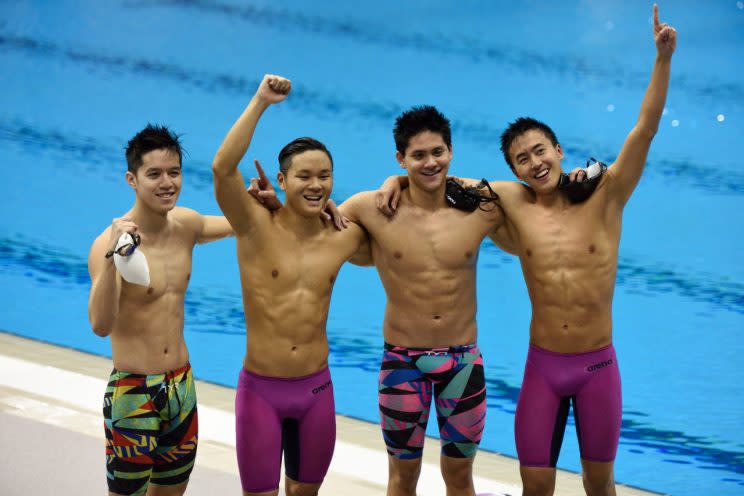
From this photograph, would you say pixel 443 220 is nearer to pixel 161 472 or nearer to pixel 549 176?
pixel 549 176

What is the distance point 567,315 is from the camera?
4.43 meters

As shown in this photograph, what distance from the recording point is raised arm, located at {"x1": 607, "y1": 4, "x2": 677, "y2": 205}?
14.1ft

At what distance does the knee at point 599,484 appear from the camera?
14.6ft

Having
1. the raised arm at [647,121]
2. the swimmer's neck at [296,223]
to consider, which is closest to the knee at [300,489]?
the swimmer's neck at [296,223]

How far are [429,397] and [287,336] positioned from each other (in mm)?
672

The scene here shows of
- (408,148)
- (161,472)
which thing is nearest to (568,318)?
(408,148)

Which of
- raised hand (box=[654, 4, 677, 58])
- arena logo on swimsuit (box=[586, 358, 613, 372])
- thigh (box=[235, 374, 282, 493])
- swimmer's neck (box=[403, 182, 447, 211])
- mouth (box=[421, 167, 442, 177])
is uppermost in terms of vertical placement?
raised hand (box=[654, 4, 677, 58])

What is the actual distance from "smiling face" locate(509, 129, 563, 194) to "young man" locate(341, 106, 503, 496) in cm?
30

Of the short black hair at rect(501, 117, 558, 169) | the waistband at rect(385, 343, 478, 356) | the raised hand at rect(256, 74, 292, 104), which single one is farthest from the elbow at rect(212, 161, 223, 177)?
the short black hair at rect(501, 117, 558, 169)

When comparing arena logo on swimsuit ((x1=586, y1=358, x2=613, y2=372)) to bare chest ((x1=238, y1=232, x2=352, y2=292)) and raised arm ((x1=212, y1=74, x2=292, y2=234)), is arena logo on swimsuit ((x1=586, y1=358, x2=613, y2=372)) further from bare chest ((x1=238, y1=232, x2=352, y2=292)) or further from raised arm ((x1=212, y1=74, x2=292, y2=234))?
raised arm ((x1=212, y1=74, x2=292, y2=234))

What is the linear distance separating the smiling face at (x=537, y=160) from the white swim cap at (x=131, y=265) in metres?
1.65

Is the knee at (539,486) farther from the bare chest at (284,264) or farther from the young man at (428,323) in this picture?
the bare chest at (284,264)

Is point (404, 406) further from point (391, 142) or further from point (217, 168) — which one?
point (391, 142)

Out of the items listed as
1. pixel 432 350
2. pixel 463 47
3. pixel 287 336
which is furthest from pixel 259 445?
pixel 463 47
